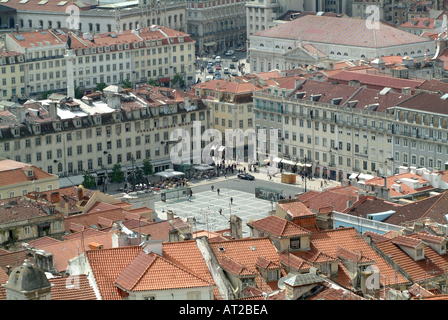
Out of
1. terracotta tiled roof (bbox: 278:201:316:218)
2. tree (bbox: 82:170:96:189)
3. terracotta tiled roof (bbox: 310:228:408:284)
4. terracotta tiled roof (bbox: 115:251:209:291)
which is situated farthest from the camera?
tree (bbox: 82:170:96:189)

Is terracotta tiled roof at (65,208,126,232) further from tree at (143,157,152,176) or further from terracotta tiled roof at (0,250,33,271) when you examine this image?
tree at (143,157,152,176)

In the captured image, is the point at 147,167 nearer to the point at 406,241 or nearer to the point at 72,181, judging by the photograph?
the point at 72,181

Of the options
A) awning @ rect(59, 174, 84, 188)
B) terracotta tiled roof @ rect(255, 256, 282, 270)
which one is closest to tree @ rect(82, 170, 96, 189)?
awning @ rect(59, 174, 84, 188)

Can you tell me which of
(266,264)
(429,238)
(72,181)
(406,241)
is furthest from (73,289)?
(72,181)

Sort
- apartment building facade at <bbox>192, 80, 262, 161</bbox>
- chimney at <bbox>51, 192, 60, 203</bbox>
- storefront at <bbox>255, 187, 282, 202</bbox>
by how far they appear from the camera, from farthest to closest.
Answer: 1. apartment building facade at <bbox>192, 80, 262, 161</bbox>
2. storefront at <bbox>255, 187, 282, 202</bbox>
3. chimney at <bbox>51, 192, 60, 203</bbox>

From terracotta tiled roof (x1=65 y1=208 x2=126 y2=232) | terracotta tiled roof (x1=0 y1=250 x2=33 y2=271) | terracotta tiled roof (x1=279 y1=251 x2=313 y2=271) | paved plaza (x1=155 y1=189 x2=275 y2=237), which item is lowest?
paved plaza (x1=155 y1=189 x2=275 y2=237)

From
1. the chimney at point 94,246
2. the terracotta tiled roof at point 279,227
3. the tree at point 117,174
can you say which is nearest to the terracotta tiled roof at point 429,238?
the terracotta tiled roof at point 279,227

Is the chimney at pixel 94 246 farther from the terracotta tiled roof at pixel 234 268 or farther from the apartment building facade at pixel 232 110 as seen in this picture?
the apartment building facade at pixel 232 110
